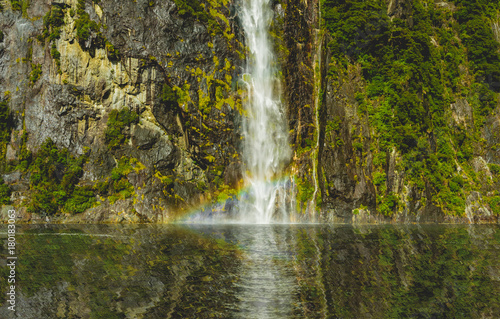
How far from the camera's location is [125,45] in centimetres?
3272

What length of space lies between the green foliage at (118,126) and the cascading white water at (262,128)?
9668mm

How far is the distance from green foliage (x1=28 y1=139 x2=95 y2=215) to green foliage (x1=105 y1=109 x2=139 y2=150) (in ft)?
8.52

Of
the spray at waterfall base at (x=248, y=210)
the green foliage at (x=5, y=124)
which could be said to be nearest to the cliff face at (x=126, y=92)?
the green foliage at (x=5, y=124)

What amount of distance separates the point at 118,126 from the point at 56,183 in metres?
6.54

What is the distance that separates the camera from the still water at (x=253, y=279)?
8477 millimetres

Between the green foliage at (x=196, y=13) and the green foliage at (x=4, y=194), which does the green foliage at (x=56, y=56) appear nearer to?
the green foliage at (x=4, y=194)

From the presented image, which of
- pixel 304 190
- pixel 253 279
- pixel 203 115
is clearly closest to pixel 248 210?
pixel 304 190

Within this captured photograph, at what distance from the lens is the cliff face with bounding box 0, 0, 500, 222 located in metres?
30.5

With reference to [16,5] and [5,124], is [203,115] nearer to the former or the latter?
[5,124]

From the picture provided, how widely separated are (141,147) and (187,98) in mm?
5685

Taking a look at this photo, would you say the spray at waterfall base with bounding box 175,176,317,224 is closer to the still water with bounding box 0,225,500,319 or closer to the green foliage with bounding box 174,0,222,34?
the still water with bounding box 0,225,500,319

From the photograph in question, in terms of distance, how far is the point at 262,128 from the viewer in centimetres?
3356

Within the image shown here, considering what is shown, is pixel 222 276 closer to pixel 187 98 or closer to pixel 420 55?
pixel 187 98

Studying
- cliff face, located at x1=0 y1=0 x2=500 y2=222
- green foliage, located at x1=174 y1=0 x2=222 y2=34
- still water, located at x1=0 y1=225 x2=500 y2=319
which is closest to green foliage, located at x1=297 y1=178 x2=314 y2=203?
cliff face, located at x1=0 y1=0 x2=500 y2=222
